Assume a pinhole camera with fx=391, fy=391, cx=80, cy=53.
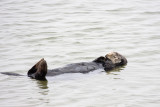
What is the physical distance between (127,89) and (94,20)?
23.9 ft

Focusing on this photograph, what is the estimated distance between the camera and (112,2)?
55.6 ft

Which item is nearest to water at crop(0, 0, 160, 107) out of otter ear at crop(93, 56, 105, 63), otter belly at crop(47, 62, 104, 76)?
otter belly at crop(47, 62, 104, 76)

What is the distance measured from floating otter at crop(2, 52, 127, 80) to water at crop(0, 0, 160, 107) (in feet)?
0.38

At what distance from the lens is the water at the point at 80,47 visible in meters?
6.72

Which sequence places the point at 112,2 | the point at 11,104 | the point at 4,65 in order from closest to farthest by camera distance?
the point at 11,104
the point at 4,65
the point at 112,2

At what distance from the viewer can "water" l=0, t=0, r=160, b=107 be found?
6719mm

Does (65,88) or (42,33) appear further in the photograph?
(42,33)

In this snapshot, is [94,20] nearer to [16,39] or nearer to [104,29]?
[104,29]

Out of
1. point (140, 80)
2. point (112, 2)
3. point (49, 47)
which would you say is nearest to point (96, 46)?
point (49, 47)

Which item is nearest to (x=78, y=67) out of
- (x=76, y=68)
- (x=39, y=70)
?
(x=76, y=68)

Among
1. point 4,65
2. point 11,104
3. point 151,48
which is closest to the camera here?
point 11,104

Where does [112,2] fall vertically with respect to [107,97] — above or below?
above

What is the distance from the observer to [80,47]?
34.6ft

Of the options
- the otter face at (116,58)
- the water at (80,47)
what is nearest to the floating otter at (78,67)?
the otter face at (116,58)
